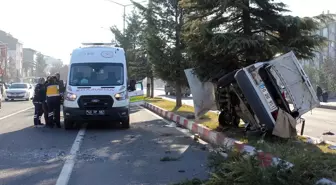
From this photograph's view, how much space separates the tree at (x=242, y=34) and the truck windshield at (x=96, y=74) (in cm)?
286

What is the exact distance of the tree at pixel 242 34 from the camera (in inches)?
412

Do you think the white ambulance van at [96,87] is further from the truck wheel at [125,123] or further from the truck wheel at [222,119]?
the truck wheel at [222,119]

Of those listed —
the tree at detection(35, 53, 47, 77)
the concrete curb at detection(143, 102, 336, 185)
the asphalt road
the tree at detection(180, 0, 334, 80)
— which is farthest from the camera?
the tree at detection(35, 53, 47, 77)

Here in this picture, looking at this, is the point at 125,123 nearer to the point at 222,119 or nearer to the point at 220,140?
the point at 222,119

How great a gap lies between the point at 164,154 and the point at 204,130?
2.92 metres

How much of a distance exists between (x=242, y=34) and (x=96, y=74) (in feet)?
16.2

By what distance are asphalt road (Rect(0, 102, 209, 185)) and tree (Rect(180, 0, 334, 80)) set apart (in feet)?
7.66

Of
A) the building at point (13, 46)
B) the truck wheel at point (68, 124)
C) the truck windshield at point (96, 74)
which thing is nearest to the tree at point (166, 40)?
the truck windshield at point (96, 74)

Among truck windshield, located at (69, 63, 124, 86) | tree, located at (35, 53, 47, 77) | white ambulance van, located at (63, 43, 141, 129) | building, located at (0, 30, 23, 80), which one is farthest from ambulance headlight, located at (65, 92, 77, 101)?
tree, located at (35, 53, 47, 77)

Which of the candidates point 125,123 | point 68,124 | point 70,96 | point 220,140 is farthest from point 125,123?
point 220,140

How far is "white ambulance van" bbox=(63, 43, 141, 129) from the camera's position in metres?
12.4

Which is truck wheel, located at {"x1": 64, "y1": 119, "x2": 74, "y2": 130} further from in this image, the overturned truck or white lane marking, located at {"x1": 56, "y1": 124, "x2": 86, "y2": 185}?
the overturned truck

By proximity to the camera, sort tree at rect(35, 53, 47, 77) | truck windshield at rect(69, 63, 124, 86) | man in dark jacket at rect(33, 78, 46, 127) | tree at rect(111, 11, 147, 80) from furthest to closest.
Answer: tree at rect(35, 53, 47, 77) → tree at rect(111, 11, 147, 80) → man in dark jacket at rect(33, 78, 46, 127) → truck windshield at rect(69, 63, 124, 86)

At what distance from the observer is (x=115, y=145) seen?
981cm
